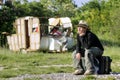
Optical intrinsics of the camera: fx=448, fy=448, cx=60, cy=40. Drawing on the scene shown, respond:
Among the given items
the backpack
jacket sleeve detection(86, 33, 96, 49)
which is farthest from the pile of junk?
jacket sleeve detection(86, 33, 96, 49)

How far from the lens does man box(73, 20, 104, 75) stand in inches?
429

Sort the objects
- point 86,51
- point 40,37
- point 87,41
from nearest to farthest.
Answer: 1. point 86,51
2. point 87,41
3. point 40,37

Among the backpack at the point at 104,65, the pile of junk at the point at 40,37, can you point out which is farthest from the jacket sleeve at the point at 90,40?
the pile of junk at the point at 40,37

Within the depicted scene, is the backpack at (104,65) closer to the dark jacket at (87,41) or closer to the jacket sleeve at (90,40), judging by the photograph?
the dark jacket at (87,41)

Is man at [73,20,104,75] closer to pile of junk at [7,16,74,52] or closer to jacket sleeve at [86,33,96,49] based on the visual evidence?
jacket sleeve at [86,33,96,49]

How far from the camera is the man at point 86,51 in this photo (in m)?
10.9

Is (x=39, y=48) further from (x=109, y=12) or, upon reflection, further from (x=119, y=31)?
(x=109, y=12)

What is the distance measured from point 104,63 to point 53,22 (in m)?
16.5

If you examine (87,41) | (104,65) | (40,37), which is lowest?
(40,37)

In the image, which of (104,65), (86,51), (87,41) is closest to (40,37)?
(104,65)

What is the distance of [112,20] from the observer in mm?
33812

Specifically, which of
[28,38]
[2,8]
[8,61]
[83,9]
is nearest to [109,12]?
[83,9]

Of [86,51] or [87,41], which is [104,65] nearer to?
[86,51]

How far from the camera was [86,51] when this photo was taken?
35.8ft
